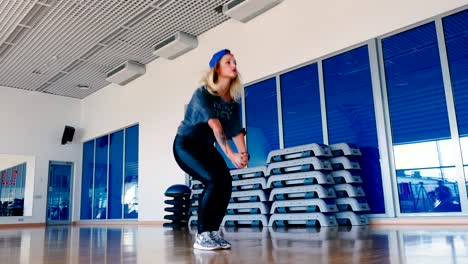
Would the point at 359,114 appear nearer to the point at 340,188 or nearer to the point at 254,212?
the point at 340,188

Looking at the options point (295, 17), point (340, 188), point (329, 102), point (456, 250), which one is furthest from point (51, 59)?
point (456, 250)

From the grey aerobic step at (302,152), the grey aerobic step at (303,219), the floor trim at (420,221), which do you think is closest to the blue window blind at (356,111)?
the floor trim at (420,221)

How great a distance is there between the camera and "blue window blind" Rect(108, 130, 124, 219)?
880cm

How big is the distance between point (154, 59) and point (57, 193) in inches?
188

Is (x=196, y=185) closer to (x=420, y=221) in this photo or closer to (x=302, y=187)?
(x=302, y=187)

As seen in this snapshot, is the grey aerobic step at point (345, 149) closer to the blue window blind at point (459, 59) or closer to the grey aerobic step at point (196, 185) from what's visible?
the blue window blind at point (459, 59)

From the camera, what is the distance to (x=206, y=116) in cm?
204

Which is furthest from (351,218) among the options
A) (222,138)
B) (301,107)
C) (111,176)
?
(111,176)

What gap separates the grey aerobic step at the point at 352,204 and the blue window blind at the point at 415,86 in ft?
2.56

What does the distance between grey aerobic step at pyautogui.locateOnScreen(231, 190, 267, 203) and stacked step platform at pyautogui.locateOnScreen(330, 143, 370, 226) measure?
1004 mm

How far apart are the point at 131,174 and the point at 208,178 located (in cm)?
675

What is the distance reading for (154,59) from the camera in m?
8.08

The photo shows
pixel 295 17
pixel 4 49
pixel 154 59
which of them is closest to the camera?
pixel 295 17

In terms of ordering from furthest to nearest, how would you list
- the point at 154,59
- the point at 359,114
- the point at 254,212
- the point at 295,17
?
1. the point at 154,59
2. the point at 295,17
3. the point at 254,212
4. the point at 359,114
